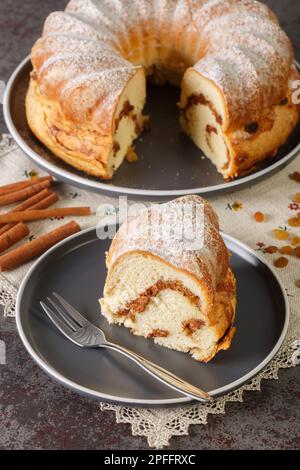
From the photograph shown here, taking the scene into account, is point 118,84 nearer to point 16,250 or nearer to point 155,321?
point 16,250

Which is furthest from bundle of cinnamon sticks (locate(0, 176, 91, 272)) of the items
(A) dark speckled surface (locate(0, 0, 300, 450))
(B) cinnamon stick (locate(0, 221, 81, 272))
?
(A) dark speckled surface (locate(0, 0, 300, 450))

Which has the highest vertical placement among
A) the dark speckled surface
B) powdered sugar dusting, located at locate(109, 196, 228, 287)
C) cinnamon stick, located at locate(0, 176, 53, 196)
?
powdered sugar dusting, located at locate(109, 196, 228, 287)

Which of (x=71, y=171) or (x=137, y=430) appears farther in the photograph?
(x=71, y=171)

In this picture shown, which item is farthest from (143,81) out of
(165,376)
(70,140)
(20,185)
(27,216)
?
(165,376)

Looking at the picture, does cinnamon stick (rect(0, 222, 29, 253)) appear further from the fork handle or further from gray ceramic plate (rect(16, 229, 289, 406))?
the fork handle

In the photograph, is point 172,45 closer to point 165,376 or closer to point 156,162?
point 156,162

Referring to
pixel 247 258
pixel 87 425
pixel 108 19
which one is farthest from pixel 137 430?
pixel 108 19
